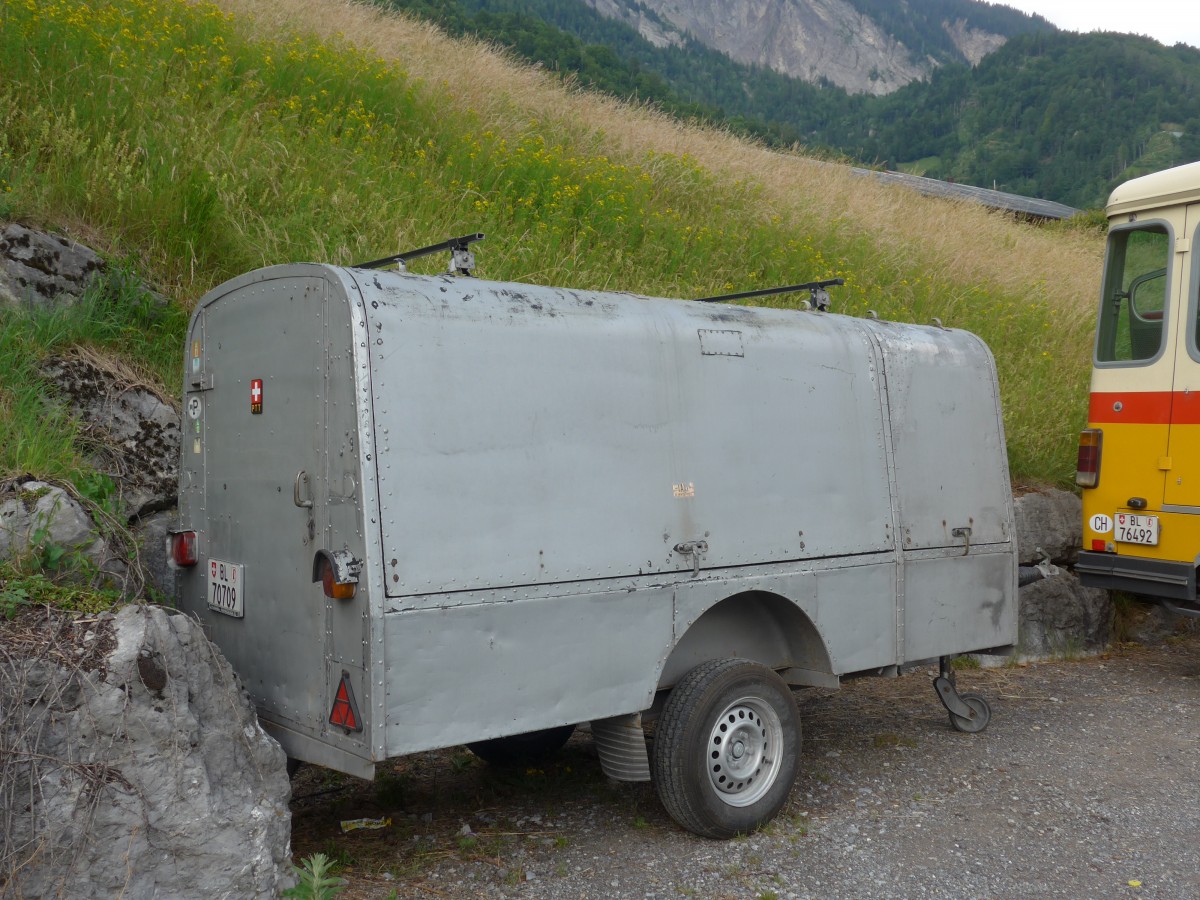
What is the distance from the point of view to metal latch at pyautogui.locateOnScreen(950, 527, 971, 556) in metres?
5.84

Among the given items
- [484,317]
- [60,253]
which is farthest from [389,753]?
[60,253]

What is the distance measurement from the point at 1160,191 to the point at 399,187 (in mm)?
5772

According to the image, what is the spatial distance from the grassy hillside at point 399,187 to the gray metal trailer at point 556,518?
1.44 meters

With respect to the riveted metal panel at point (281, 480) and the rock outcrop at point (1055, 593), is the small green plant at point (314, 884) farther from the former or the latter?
the rock outcrop at point (1055, 593)

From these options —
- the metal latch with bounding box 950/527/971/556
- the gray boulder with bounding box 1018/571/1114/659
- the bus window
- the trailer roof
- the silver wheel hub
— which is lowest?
the gray boulder with bounding box 1018/571/1114/659

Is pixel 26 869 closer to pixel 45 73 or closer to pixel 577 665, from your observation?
pixel 577 665

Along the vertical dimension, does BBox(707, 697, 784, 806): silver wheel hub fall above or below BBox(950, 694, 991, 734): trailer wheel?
above

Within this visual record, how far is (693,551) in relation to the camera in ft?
15.1

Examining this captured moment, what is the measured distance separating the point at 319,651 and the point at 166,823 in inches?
29.4

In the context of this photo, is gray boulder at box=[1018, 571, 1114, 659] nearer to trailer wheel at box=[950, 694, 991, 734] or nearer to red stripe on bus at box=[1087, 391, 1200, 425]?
red stripe on bus at box=[1087, 391, 1200, 425]

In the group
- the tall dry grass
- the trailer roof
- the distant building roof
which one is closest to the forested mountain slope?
the distant building roof

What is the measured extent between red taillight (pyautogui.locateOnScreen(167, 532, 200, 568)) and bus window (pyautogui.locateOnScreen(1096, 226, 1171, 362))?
21.1ft

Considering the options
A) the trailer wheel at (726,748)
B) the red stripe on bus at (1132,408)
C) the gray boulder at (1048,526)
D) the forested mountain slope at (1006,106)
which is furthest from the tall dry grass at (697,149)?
the forested mountain slope at (1006,106)

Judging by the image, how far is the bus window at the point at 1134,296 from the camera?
25.1 feet
